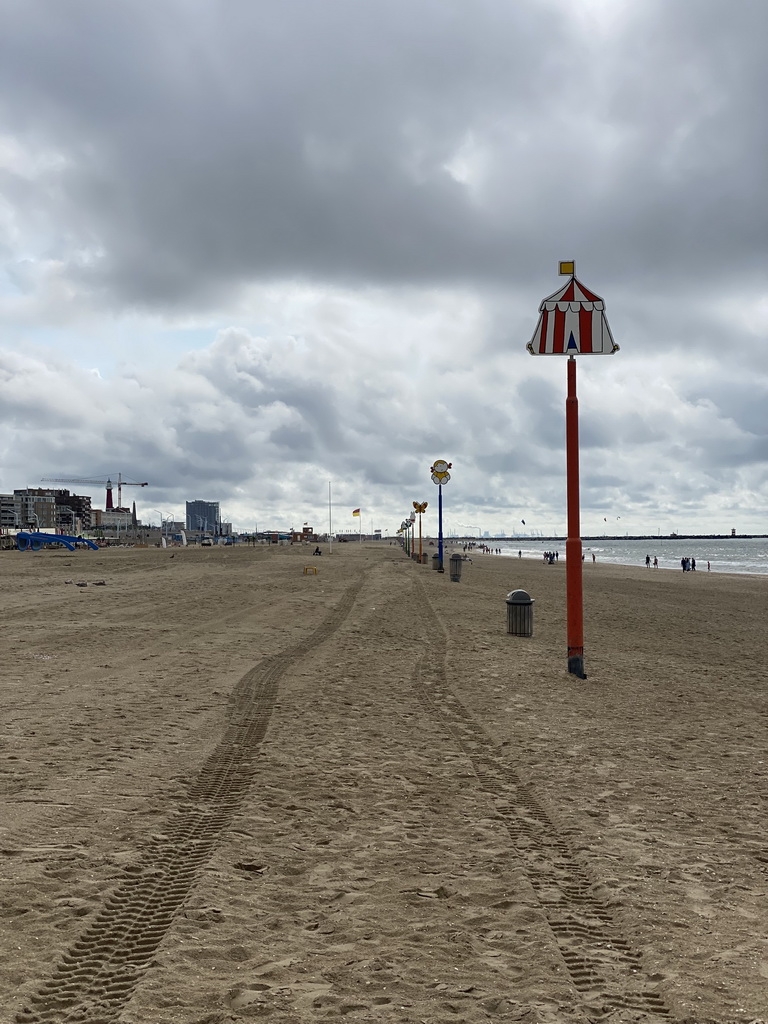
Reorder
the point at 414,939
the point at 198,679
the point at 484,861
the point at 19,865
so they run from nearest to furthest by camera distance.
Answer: the point at 414,939
the point at 19,865
the point at 484,861
the point at 198,679

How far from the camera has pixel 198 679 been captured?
9.77 meters

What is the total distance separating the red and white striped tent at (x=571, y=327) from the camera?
35.1 ft

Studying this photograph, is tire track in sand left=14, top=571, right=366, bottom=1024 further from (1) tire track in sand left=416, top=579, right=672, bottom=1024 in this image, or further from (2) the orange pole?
(2) the orange pole

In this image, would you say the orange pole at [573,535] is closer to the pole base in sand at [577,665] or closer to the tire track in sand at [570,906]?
the pole base in sand at [577,665]

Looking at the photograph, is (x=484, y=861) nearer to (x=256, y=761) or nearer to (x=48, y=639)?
(x=256, y=761)

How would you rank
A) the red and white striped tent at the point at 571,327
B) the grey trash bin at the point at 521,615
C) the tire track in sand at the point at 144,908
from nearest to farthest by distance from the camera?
the tire track in sand at the point at 144,908 → the red and white striped tent at the point at 571,327 → the grey trash bin at the point at 521,615

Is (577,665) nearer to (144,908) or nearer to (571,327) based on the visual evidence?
(571,327)

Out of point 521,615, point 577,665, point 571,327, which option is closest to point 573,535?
point 577,665

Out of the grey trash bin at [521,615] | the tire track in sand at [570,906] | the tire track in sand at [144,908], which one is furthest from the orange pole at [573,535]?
the tire track in sand at [144,908]

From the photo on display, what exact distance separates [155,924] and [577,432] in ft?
29.3

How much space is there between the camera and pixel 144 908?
3.71m

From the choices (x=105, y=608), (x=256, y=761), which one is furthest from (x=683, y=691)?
(x=105, y=608)

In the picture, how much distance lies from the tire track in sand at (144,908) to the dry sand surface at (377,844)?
0.02m

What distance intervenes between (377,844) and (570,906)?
1239 mm
